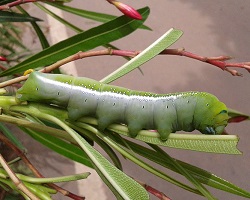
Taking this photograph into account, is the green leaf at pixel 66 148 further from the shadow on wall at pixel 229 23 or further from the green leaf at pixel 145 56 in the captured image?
the shadow on wall at pixel 229 23

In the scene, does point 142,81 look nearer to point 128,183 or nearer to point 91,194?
point 91,194

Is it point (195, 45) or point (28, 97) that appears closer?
point (28, 97)

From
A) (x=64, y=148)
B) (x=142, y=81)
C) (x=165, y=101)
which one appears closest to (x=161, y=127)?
(x=165, y=101)

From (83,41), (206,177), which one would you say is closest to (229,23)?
(83,41)

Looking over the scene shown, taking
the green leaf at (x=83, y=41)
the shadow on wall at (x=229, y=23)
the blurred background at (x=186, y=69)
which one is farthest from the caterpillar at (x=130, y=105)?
the shadow on wall at (x=229, y=23)

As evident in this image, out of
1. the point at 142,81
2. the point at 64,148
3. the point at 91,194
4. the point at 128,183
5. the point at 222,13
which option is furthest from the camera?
the point at 222,13

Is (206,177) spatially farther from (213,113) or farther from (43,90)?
(43,90)
